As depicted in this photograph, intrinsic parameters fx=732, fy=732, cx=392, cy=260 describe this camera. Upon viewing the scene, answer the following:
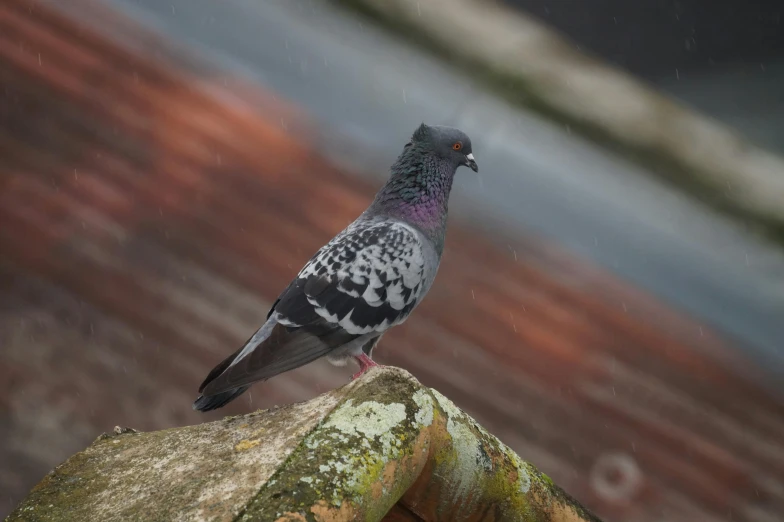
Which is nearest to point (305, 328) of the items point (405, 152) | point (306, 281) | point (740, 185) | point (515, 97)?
point (306, 281)

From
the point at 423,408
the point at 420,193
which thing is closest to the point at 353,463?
the point at 423,408

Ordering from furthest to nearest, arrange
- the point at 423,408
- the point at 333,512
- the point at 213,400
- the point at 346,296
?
the point at 346,296, the point at 213,400, the point at 423,408, the point at 333,512

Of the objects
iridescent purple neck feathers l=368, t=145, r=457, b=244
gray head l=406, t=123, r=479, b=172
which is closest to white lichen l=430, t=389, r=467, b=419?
iridescent purple neck feathers l=368, t=145, r=457, b=244

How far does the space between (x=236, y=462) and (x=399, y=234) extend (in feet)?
3.50

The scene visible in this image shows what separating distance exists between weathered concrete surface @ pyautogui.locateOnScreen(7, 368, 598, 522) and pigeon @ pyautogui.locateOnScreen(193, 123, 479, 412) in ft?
1.54

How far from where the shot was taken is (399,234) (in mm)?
1942

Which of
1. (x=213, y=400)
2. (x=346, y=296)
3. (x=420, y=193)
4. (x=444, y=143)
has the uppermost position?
(x=444, y=143)

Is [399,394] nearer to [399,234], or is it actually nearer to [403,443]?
[403,443]

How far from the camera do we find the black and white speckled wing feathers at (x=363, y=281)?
183 cm

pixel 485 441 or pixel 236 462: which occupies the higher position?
pixel 485 441

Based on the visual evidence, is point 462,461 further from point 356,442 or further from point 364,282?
point 364,282

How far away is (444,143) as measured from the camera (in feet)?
6.77

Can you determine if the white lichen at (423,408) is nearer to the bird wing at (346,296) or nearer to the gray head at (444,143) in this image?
the bird wing at (346,296)

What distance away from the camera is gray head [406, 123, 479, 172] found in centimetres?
206
